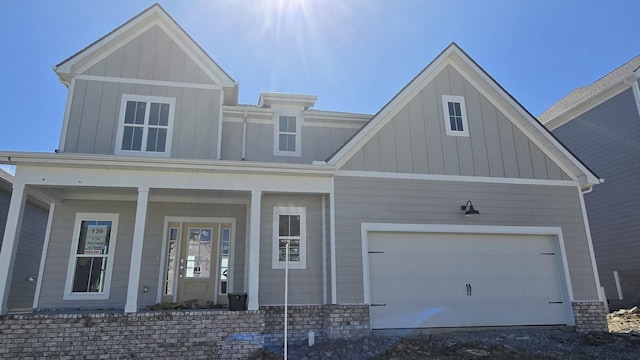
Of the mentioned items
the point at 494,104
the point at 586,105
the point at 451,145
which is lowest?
the point at 451,145

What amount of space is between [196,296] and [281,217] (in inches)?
118

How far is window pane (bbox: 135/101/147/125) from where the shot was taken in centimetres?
979

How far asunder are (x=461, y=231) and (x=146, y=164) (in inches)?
275

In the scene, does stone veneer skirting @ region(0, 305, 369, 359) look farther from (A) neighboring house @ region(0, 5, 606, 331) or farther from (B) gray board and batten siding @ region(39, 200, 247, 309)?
(B) gray board and batten siding @ region(39, 200, 247, 309)

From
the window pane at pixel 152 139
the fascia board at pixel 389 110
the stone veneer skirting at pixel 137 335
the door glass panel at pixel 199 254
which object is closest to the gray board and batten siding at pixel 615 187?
the fascia board at pixel 389 110

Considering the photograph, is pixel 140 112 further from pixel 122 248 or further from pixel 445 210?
pixel 445 210

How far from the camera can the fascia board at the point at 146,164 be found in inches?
305

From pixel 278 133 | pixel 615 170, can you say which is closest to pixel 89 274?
pixel 278 133

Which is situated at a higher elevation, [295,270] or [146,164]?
[146,164]

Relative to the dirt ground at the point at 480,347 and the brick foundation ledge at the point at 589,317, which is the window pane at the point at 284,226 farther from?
the brick foundation ledge at the point at 589,317

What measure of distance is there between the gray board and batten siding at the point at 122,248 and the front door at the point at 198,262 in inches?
18.3

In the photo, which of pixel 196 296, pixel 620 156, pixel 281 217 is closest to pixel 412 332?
pixel 281 217

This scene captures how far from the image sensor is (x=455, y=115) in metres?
9.97

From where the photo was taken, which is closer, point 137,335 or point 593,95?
point 137,335
